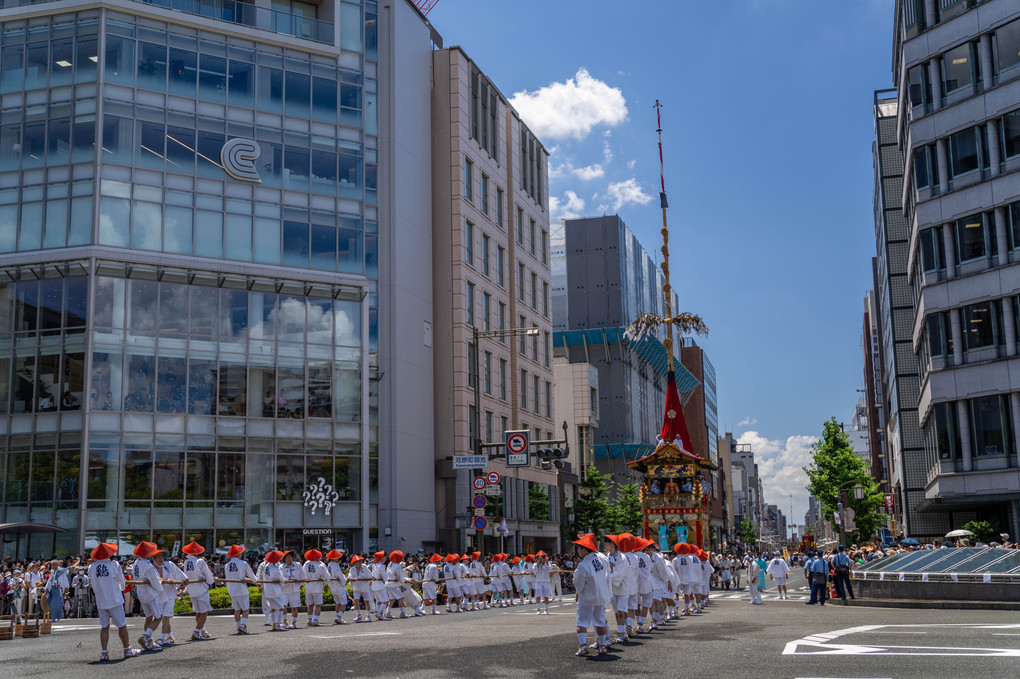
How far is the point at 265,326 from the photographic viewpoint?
1700 inches

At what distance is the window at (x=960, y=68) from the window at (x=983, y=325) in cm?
1001

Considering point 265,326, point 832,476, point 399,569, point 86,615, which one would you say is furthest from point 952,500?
point 86,615

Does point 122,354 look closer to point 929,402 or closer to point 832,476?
point 929,402

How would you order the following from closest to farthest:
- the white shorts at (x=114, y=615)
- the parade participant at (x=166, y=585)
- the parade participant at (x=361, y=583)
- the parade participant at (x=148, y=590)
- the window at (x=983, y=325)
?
the white shorts at (x=114, y=615), the parade participant at (x=148, y=590), the parade participant at (x=166, y=585), the parade participant at (x=361, y=583), the window at (x=983, y=325)

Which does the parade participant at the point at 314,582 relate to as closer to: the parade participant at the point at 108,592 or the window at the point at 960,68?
the parade participant at the point at 108,592

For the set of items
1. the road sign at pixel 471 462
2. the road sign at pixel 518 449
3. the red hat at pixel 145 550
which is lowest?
the red hat at pixel 145 550

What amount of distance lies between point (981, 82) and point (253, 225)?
3243cm

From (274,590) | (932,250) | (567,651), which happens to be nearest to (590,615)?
(567,651)

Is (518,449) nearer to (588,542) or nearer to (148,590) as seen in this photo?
(148,590)

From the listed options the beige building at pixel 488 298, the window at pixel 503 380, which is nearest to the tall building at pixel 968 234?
the beige building at pixel 488 298

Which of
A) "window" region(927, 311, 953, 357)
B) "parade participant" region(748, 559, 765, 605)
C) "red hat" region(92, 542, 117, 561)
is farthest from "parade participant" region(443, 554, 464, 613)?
"window" region(927, 311, 953, 357)

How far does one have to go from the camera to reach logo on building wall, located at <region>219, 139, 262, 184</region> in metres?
43.7

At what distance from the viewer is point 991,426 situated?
142 feet

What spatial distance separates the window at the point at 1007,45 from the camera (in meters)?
42.8
